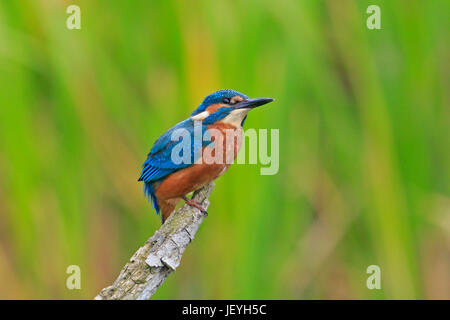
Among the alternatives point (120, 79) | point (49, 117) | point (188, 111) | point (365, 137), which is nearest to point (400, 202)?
point (365, 137)

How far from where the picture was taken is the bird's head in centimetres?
305

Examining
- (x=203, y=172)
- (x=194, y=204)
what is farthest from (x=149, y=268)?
(x=203, y=172)

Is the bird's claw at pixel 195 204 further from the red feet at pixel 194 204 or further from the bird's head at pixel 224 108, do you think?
the bird's head at pixel 224 108

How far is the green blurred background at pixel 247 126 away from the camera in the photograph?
338 cm

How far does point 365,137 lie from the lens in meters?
3.55

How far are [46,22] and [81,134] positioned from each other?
2.02 feet

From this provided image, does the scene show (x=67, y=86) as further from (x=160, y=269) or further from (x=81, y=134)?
(x=160, y=269)

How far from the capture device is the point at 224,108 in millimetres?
3072

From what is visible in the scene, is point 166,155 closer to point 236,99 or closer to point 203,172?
point 203,172

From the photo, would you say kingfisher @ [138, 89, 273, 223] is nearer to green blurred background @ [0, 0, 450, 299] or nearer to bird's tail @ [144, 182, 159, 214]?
bird's tail @ [144, 182, 159, 214]

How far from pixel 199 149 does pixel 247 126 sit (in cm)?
46

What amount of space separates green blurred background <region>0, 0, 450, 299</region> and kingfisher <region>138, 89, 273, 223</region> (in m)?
0.24

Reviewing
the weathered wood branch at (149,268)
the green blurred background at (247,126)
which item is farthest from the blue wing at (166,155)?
the weathered wood branch at (149,268)

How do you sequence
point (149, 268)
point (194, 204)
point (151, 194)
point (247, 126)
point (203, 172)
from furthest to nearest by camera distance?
point (247, 126) < point (151, 194) < point (203, 172) < point (194, 204) < point (149, 268)
